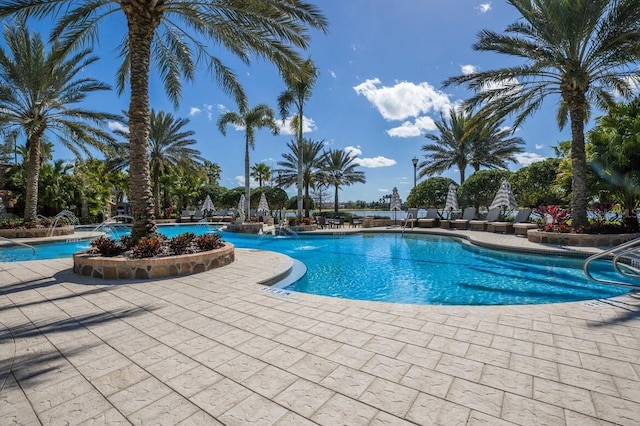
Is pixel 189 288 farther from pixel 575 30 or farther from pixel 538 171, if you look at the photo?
pixel 538 171

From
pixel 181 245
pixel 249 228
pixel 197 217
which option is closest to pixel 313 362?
pixel 181 245

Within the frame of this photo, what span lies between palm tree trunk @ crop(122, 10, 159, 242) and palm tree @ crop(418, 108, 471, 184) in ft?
80.9

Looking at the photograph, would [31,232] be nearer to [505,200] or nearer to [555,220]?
[555,220]

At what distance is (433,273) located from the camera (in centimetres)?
855

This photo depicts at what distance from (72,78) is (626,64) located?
2312 cm

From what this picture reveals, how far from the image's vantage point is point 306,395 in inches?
94.0

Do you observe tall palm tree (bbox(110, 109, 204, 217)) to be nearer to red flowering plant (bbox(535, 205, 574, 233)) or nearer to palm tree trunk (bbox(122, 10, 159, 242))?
palm tree trunk (bbox(122, 10, 159, 242))

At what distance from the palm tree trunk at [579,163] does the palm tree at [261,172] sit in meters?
37.2

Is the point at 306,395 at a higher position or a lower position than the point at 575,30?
lower

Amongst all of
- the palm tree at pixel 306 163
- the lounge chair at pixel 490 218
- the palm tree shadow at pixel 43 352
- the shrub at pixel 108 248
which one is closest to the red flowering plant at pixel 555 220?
the lounge chair at pixel 490 218

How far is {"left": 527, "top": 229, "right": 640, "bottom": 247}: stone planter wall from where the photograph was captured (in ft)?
34.5

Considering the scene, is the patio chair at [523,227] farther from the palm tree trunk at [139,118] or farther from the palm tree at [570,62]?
the palm tree trunk at [139,118]

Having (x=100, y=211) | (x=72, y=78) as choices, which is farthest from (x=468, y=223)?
(x=100, y=211)

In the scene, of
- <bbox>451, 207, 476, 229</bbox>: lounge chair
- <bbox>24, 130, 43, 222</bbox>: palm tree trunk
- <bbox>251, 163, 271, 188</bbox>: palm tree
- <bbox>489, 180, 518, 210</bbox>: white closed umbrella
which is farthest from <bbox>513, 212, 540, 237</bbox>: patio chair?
<bbox>251, 163, 271, 188</bbox>: palm tree
